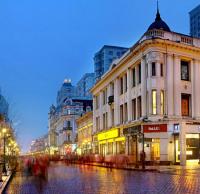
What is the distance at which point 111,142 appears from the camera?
61469mm

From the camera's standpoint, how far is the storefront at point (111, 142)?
56.2 metres

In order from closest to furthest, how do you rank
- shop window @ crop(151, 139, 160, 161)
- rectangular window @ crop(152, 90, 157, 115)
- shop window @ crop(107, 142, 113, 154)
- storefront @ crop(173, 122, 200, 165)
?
storefront @ crop(173, 122, 200, 165)
shop window @ crop(151, 139, 160, 161)
rectangular window @ crop(152, 90, 157, 115)
shop window @ crop(107, 142, 113, 154)

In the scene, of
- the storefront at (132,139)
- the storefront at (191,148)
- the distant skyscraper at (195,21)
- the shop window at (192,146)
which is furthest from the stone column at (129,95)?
the distant skyscraper at (195,21)

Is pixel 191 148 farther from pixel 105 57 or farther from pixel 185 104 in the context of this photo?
pixel 105 57

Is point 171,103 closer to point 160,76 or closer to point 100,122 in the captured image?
point 160,76

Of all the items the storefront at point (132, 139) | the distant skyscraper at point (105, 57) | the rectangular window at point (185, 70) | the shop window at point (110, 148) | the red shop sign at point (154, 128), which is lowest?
the shop window at point (110, 148)

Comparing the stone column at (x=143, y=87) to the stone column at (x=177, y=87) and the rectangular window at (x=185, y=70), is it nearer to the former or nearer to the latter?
the stone column at (x=177, y=87)

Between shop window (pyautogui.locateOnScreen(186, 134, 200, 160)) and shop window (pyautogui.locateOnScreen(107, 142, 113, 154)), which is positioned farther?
shop window (pyautogui.locateOnScreen(107, 142, 113, 154))

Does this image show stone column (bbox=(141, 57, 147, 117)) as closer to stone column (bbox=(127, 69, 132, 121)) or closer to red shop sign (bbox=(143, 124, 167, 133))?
red shop sign (bbox=(143, 124, 167, 133))

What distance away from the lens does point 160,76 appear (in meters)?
47.4

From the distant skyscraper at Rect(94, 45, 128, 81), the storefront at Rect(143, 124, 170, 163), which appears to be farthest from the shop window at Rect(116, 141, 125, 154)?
the distant skyscraper at Rect(94, 45, 128, 81)

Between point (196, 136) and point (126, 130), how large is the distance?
404 inches

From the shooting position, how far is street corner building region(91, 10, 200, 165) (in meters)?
44.8

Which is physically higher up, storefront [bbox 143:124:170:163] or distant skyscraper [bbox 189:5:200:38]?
distant skyscraper [bbox 189:5:200:38]
